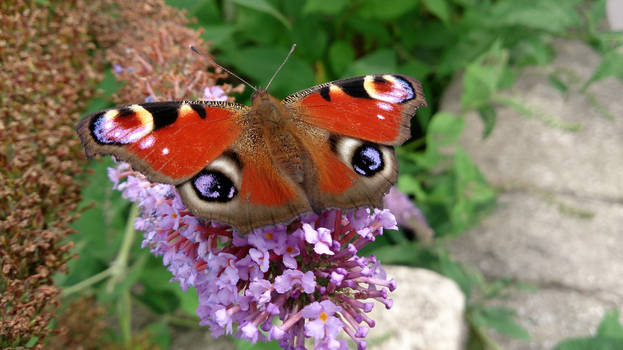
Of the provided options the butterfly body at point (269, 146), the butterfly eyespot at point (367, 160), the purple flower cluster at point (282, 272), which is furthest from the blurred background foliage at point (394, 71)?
the butterfly eyespot at point (367, 160)

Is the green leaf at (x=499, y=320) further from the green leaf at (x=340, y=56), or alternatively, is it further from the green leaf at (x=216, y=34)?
the green leaf at (x=216, y=34)

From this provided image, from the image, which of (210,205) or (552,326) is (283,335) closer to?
(210,205)

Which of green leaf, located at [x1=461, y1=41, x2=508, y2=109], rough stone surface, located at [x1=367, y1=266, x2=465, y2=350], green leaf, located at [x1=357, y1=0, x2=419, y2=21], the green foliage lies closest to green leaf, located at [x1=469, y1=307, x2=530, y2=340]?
rough stone surface, located at [x1=367, y1=266, x2=465, y2=350]

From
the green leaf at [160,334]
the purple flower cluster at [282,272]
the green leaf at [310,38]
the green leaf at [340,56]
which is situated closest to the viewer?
the purple flower cluster at [282,272]

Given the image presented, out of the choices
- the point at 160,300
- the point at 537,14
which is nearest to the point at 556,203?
the point at 537,14

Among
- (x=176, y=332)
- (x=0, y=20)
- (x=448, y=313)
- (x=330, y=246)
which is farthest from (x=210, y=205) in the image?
(x=176, y=332)
